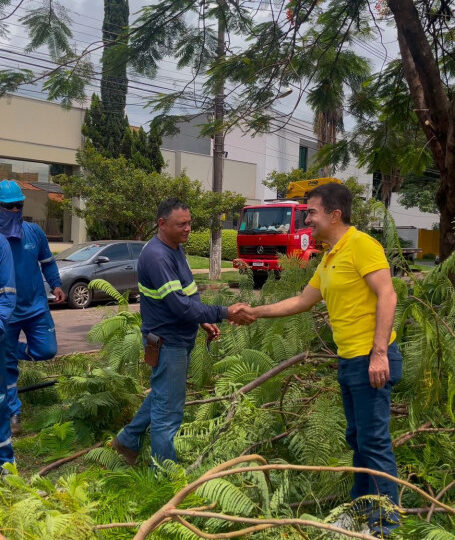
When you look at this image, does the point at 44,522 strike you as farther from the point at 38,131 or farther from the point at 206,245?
the point at 206,245

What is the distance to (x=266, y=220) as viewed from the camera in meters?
20.3

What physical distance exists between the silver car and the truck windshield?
579 centimetres

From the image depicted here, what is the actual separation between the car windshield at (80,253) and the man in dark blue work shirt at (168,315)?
11.0 meters

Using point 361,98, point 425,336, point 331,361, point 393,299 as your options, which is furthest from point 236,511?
point 361,98

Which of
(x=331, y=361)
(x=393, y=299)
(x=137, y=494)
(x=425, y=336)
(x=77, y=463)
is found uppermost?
(x=393, y=299)

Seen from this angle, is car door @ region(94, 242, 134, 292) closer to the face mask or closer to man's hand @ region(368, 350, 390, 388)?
the face mask

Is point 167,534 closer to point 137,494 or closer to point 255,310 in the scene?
point 137,494

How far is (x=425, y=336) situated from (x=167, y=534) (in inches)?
69.4

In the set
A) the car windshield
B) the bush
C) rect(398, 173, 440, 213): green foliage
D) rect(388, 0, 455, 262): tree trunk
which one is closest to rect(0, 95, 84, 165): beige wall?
the bush

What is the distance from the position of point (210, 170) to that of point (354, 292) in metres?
30.7

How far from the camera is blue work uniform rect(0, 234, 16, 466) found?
12.5ft

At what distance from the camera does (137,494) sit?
3.19m

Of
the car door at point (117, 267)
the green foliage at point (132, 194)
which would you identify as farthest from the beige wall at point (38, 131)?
the car door at point (117, 267)

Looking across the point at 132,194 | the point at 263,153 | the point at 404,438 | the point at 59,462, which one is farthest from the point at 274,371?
the point at 263,153
